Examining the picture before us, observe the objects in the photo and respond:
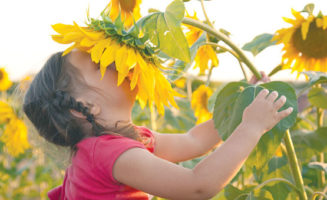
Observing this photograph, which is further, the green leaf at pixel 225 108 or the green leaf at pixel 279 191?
the green leaf at pixel 279 191

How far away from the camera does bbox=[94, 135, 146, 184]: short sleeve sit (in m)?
0.85

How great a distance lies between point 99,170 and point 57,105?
0.59 ft

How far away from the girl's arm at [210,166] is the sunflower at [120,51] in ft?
0.42

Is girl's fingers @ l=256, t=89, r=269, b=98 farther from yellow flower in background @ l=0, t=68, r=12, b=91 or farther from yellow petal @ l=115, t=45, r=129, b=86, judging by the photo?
yellow flower in background @ l=0, t=68, r=12, b=91

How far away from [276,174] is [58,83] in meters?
0.59

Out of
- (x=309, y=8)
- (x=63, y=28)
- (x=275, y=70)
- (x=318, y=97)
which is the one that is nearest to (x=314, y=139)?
(x=318, y=97)

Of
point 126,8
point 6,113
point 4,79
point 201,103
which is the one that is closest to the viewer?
point 126,8

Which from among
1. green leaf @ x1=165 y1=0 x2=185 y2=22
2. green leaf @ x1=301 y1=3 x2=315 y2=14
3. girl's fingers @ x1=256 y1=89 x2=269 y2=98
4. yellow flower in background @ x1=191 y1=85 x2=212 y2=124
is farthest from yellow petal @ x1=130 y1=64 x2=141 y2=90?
yellow flower in background @ x1=191 y1=85 x2=212 y2=124

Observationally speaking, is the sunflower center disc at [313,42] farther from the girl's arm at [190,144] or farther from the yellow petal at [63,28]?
the yellow petal at [63,28]

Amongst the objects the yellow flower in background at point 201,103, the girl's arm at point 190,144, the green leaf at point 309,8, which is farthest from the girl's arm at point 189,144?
the yellow flower in background at point 201,103

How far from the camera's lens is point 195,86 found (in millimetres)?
1941

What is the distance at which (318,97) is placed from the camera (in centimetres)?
120

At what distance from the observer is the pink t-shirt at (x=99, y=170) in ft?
2.84

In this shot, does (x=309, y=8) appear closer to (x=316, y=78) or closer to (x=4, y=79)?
(x=316, y=78)
